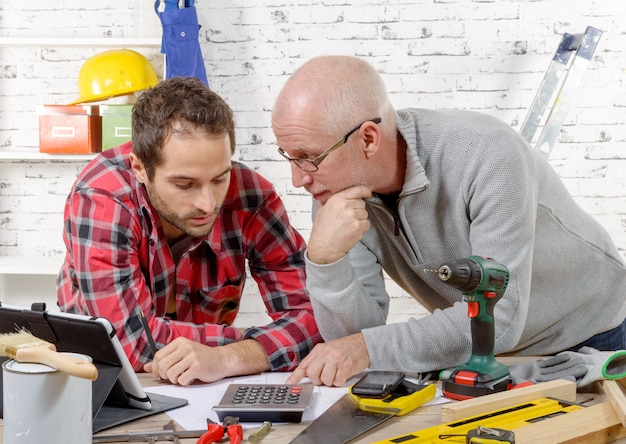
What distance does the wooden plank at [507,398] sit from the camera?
1.17 meters

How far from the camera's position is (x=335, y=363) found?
1466 mm

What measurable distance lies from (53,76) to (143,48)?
0.50 metres

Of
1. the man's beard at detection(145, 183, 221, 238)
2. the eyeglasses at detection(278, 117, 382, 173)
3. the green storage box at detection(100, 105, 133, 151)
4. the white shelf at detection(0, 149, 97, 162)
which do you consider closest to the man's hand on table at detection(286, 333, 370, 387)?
the eyeglasses at detection(278, 117, 382, 173)

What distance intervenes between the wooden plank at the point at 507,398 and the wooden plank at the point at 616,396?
6 centimetres

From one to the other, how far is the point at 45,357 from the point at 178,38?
9.08 feet

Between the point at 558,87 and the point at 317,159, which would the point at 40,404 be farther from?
the point at 558,87

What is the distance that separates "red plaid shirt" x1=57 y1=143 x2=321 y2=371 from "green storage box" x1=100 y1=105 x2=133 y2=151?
1442mm

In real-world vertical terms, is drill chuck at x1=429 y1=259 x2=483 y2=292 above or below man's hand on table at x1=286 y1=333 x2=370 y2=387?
above

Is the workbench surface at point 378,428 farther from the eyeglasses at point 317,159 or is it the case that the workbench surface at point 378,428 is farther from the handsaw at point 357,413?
the eyeglasses at point 317,159

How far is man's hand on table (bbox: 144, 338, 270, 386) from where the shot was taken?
1472mm

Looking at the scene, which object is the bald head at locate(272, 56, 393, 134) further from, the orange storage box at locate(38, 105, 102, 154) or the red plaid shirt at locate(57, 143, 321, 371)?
the orange storage box at locate(38, 105, 102, 154)

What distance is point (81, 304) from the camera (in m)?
1.93

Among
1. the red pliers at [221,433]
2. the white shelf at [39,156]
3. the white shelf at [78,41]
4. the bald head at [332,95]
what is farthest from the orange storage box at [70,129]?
the red pliers at [221,433]

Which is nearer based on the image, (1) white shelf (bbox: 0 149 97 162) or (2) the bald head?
(2) the bald head
